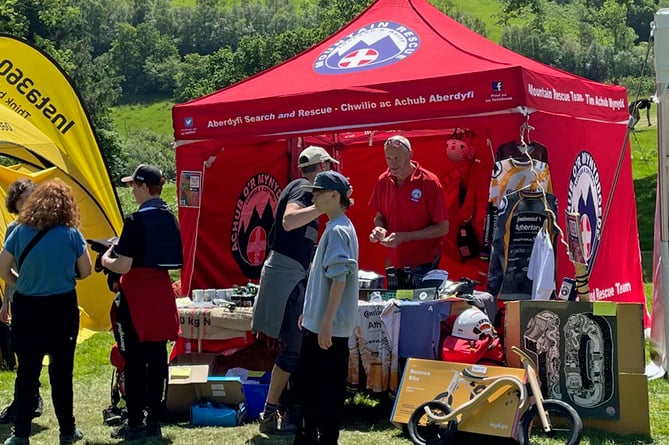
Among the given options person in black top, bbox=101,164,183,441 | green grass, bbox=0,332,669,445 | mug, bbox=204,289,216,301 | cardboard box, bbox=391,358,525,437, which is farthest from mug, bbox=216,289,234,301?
cardboard box, bbox=391,358,525,437

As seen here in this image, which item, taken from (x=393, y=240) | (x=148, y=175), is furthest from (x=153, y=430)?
(x=393, y=240)

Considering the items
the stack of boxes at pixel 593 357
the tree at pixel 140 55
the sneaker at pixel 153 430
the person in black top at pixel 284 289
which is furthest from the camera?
the tree at pixel 140 55

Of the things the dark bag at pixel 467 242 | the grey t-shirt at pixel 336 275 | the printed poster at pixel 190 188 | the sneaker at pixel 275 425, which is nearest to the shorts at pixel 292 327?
the sneaker at pixel 275 425

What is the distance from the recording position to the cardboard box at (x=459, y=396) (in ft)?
15.1

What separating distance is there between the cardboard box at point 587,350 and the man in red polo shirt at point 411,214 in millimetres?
1184

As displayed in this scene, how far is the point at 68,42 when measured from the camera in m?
45.6

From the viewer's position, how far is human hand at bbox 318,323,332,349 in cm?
404

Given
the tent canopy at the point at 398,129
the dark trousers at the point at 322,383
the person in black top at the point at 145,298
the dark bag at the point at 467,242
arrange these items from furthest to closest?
the dark bag at the point at 467,242 → the tent canopy at the point at 398,129 → the person in black top at the point at 145,298 → the dark trousers at the point at 322,383

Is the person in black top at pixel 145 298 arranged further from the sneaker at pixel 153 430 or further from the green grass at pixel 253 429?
the green grass at pixel 253 429

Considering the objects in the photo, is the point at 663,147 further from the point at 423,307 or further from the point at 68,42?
the point at 68,42

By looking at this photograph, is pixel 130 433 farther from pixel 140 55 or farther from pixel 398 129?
pixel 140 55

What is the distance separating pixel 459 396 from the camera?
188 inches

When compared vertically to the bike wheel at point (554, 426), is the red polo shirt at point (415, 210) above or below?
above

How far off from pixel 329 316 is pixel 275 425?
4.30 ft
